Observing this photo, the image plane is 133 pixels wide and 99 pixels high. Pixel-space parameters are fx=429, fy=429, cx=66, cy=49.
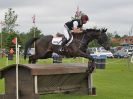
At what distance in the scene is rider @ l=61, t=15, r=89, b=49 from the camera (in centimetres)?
1572

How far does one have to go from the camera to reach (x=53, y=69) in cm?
1313

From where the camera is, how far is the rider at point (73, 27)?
51.6ft

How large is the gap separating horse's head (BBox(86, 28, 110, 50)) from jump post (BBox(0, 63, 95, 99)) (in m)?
1.77

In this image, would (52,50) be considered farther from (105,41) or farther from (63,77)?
(63,77)

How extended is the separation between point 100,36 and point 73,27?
109cm

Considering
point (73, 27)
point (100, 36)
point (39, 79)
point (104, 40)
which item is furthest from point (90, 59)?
point (39, 79)

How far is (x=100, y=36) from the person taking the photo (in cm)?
1631

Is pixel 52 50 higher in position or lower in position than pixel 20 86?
higher

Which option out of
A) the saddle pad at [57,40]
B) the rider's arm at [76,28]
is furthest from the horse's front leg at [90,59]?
the saddle pad at [57,40]

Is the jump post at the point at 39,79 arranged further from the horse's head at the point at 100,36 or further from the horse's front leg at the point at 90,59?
the horse's head at the point at 100,36

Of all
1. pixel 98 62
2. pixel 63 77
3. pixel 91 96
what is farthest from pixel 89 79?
pixel 98 62

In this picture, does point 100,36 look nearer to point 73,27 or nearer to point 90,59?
point 73,27

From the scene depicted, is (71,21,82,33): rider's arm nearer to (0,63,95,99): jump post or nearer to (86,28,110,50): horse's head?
(86,28,110,50): horse's head

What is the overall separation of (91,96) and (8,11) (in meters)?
68.8
